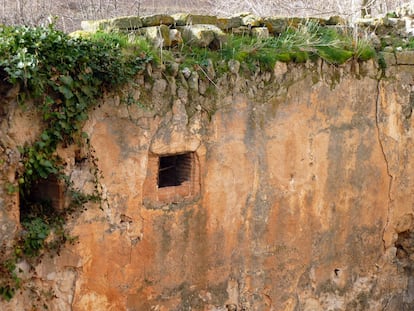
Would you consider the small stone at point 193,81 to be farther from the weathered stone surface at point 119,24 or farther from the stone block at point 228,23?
the stone block at point 228,23

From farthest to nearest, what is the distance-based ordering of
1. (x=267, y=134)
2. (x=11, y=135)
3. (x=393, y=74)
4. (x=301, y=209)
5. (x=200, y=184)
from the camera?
(x=393, y=74) → (x=301, y=209) → (x=267, y=134) → (x=200, y=184) → (x=11, y=135)

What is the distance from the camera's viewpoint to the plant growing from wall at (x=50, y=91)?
418 centimetres

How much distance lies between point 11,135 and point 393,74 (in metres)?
4.29

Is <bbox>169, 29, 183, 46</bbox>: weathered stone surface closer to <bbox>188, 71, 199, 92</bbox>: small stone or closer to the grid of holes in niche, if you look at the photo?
<bbox>188, 71, 199, 92</bbox>: small stone

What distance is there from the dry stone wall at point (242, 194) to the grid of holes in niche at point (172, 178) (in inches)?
0.5

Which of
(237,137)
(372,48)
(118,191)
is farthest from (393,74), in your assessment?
(118,191)

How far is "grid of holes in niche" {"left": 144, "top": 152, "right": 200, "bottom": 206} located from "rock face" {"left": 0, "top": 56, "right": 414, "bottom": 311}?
0.04 feet

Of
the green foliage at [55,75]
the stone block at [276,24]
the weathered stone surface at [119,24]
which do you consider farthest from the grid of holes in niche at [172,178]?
the stone block at [276,24]

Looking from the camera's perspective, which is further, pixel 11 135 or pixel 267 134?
pixel 267 134

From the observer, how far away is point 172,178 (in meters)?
5.56

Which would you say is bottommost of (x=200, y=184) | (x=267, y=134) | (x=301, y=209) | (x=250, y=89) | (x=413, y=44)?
(x=301, y=209)

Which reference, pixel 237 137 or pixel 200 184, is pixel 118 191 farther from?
pixel 237 137

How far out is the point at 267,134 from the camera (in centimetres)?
574

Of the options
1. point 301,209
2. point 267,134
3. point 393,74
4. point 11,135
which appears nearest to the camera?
point 11,135
